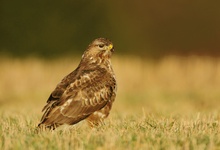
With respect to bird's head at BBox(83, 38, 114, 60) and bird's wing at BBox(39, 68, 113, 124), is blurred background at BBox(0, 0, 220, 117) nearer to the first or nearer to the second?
bird's head at BBox(83, 38, 114, 60)

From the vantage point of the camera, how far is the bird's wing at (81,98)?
9.16 meters

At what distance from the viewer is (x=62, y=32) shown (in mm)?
33812

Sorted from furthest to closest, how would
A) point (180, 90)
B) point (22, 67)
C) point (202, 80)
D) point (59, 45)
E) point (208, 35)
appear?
point (208, 35) < point (59, 45) < point (22, 67) < point (202, 80) < point (180, 90)

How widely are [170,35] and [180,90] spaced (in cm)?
1727

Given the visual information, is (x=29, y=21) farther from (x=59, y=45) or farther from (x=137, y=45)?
(x=137, y=45)

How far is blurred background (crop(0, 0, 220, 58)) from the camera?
33031 mm

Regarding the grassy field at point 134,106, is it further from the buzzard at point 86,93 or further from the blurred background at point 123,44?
the buzzard at point 86,93

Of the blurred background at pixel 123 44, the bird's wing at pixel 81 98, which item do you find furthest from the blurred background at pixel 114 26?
the bird's wing at pixel 81 98

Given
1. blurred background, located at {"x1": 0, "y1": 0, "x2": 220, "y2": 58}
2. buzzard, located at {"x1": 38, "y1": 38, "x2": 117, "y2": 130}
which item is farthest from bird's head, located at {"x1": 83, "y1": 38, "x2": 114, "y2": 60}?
blurred background, located at {"x1": 0, "y1": 0, "x2": 220, "y2": 58}

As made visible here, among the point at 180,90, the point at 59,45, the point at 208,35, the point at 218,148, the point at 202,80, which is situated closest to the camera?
the point at 218,148

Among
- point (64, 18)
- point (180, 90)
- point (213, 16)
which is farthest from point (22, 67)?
point (213, 16)

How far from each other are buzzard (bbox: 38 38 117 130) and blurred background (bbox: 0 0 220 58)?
69.0 ft

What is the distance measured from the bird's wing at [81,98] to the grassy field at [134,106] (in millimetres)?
215

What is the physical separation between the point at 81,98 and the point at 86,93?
5.9 inches
